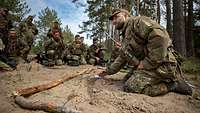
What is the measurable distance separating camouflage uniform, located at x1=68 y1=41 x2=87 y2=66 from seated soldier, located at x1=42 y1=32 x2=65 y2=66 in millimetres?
464

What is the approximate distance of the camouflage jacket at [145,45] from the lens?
20.5 feet

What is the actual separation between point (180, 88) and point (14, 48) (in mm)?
6806

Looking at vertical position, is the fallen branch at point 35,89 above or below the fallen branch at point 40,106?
above

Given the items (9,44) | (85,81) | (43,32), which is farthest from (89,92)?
(43,32)

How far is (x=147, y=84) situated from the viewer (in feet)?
21.0

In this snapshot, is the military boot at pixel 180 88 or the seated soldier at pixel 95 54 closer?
the military boot at pixel 180 88

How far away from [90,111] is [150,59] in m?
1.66

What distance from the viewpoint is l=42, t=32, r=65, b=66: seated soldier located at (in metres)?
12.2

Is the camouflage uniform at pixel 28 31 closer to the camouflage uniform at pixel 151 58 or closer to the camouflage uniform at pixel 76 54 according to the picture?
the camouflage uniform at pixel 76 54

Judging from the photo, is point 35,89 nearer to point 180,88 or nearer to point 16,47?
point 180,88

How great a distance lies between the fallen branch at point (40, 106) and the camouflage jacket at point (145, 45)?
75.9 inches

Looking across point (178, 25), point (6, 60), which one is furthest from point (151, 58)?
point (178, 25)

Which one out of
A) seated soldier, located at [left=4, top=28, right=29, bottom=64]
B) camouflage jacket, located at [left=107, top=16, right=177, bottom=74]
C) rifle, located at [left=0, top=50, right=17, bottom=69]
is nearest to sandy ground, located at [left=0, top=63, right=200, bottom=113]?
camouflage jacket, located at [left=107, top=16, right=177, bottom=74]

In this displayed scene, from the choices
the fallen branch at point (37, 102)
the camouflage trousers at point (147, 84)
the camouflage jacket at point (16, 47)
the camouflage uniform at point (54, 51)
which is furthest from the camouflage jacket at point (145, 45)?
the camouflage jacket at point (16, 47)
